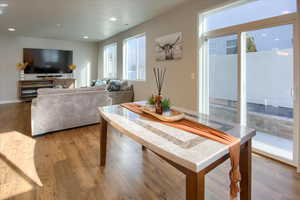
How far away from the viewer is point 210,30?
3.29 metres

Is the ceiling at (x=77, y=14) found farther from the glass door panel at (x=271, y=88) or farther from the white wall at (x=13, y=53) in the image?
the glass door panel at (x=271, y=88)

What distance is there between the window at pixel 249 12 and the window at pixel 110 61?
14.4 ft

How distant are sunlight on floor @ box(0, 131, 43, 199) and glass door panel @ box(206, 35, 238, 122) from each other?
2888 mm

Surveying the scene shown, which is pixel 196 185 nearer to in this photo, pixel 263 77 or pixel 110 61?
pixel 263 77

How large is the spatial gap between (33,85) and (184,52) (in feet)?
19.9

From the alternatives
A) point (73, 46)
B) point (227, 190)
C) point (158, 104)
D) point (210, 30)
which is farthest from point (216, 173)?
point (73, 46)

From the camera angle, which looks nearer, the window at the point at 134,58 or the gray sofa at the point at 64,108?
the gray sofa at the point at 64,108

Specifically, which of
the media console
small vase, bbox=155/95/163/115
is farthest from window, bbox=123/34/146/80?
small vase, bbox=155/95/163/115

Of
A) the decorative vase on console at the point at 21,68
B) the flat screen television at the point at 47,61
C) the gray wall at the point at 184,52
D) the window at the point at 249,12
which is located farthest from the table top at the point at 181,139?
the flat screen television at the point at 47,61

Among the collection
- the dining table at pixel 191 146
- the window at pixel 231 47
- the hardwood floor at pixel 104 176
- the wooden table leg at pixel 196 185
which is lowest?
the hardwood floor at pixel 104 176

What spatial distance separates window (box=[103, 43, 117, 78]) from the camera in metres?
7.03

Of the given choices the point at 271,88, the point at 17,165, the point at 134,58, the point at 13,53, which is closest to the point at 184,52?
the point at 271,88

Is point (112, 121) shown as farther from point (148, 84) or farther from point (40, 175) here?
point (148, 84)

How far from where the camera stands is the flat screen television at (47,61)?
6980 millimetres
